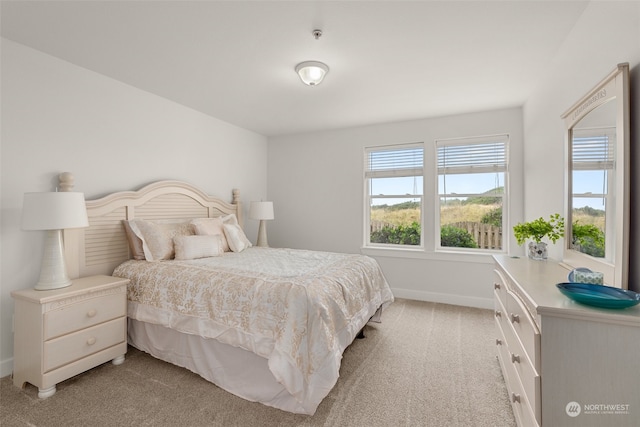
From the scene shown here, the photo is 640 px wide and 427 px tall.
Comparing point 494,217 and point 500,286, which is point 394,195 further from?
point 500,286

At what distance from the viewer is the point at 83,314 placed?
7.08ft

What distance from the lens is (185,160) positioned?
368 cm

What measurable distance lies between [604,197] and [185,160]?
392 cm

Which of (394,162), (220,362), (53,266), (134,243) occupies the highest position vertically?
(394,162)

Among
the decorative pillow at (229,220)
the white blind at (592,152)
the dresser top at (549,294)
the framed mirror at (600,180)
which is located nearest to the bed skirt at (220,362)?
the dresser top at (549,294)

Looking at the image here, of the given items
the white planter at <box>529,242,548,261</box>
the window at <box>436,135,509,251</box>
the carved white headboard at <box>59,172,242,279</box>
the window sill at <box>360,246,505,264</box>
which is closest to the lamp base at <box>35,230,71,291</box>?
the carved white headboard at <box>59,172,242,279</box>

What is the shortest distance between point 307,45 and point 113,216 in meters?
2.42

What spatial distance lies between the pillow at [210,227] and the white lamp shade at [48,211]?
4.07ft

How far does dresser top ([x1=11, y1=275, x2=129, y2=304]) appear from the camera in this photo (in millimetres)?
1978

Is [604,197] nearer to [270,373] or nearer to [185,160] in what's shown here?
[270,373]

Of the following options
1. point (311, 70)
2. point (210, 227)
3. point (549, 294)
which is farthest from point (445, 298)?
point (311, 70)

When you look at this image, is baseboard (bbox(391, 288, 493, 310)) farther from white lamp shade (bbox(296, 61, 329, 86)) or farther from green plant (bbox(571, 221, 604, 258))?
white lamp shade (bbox(296, 61, 329, 86))

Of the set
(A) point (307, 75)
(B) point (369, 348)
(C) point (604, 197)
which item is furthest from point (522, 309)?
(A) point (307, 75)

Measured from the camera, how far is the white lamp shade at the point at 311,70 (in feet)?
8.05
